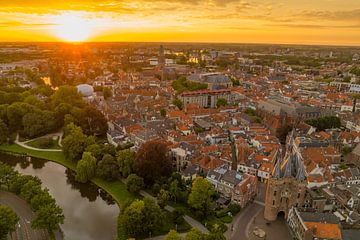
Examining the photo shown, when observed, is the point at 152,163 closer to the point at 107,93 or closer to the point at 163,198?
the point at 163,198

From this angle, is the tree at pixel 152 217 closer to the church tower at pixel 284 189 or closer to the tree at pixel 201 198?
the tree at pixel 201 198

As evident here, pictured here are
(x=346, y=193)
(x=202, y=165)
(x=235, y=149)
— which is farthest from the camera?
(x=235, y=149)

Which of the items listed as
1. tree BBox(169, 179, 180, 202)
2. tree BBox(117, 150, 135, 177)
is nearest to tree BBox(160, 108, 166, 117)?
tree BBox(117, 150, 135, 177)

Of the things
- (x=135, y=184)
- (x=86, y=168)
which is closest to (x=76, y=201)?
(x=86, y=168)

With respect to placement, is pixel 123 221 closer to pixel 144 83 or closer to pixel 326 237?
pixel 326 237

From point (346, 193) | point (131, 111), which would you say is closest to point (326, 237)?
point (346, 193)

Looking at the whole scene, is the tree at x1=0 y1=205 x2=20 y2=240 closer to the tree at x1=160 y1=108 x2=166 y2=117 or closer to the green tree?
the green tree

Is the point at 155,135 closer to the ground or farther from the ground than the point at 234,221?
farther from the ground
